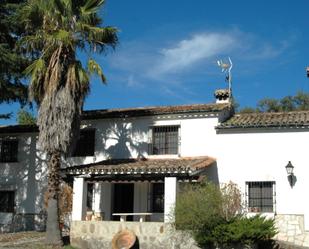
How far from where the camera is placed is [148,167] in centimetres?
2184

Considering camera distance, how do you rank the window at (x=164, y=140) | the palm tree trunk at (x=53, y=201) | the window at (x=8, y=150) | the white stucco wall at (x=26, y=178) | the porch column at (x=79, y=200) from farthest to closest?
the window at (x=8, y=150) < the white stucco wall at (x=26, y=178) < the window at (x=164, y=140) < the porch column at (x=79, y=200) < the palm tree trunk at (x=53, y=201)

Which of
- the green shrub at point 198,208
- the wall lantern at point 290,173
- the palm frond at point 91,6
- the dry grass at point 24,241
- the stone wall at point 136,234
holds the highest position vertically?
the palm frond at point 91,6

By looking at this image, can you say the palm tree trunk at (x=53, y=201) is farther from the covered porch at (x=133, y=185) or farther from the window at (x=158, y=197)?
the window at (x=158, y=197)

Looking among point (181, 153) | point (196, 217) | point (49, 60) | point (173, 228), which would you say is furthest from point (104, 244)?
point (49, 60)

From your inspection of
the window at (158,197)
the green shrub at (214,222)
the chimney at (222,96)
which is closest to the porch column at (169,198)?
the green shrub at (214,222)

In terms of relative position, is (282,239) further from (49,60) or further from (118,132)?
(49,60)

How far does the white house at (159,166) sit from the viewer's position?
21.7 metres

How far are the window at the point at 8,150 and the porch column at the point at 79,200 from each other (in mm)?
7473

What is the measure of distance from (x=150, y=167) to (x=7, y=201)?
34.6 ft

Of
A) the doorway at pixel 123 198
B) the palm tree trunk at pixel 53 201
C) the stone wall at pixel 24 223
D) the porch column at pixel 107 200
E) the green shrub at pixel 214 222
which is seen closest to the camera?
the green shrub at pixel 214 222

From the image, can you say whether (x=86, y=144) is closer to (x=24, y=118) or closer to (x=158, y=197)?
(x=158, y=197)

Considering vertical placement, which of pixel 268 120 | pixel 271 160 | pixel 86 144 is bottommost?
pixel 271 160

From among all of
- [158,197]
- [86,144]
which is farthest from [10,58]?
[158,197]

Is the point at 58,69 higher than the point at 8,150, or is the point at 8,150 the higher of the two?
the point at 58,69
